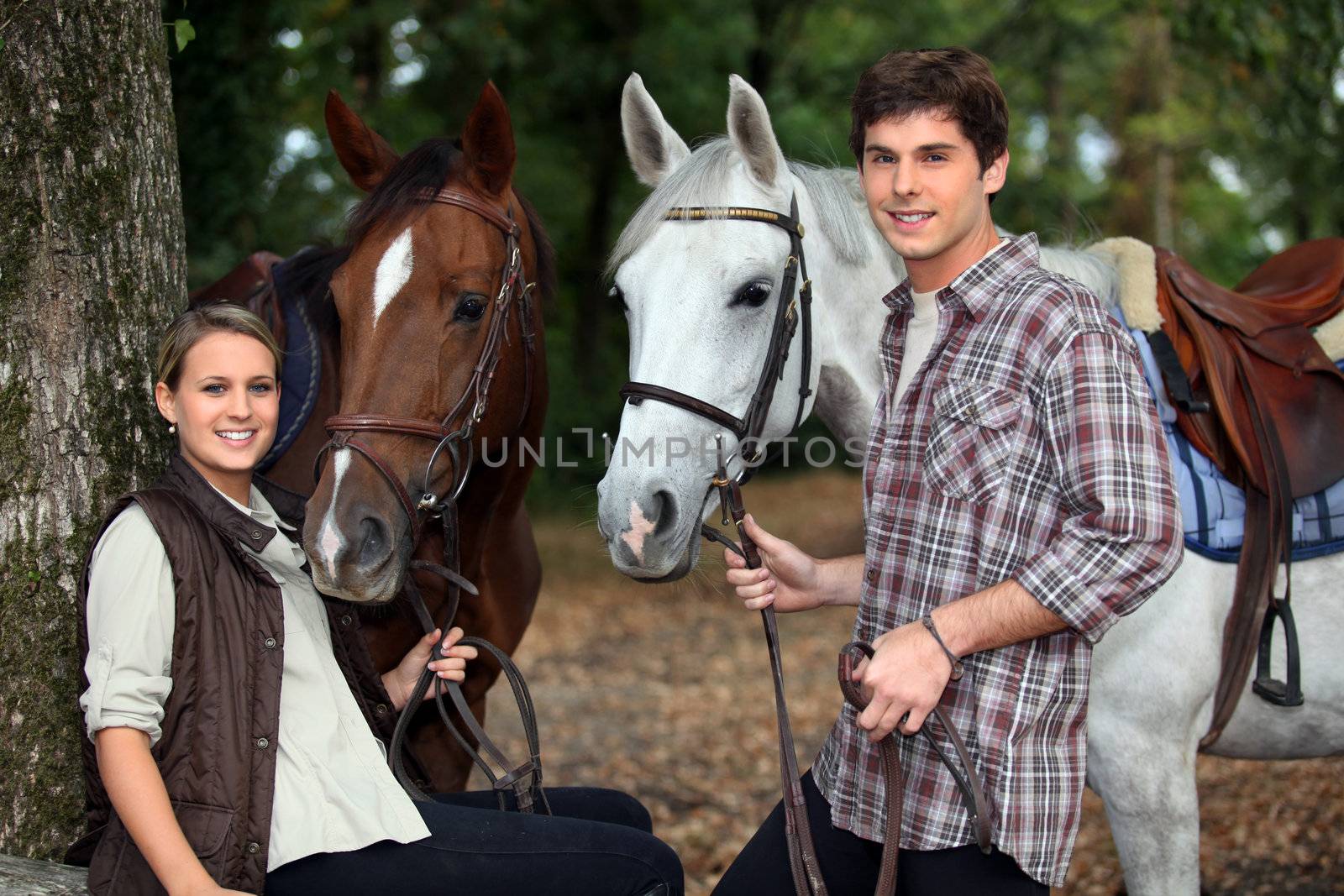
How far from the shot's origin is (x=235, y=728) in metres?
1.70

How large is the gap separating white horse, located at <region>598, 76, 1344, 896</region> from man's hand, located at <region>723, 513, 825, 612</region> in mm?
160

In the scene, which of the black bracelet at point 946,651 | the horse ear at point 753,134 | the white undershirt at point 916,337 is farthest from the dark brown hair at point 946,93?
the black bracelet at point 946,651

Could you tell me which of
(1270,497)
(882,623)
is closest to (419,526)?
(882,623)

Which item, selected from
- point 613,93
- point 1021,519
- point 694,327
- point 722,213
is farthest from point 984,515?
point 613,93

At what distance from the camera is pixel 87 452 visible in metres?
2.11

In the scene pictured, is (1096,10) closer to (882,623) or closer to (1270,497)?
(1270,497)

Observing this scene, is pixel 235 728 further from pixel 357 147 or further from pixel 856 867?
pixel 357 147

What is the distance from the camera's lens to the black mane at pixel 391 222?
2.39m

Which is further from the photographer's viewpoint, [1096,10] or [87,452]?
[1096,10]

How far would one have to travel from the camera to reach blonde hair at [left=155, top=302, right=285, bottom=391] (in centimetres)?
190

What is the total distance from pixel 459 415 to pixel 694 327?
596 millimetres

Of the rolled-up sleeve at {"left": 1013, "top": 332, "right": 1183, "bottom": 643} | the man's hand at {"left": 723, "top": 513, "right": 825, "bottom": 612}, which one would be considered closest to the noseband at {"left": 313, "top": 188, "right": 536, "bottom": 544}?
the man's hand at {"left": 723, "top": 513, "right": 825, "bottom": 612}

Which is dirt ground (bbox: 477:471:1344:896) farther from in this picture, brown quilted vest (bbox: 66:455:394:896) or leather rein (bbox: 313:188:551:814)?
brown quilted vest (bbox: 66:455:394:896)

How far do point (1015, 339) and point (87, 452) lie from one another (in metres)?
1.90
